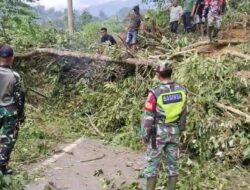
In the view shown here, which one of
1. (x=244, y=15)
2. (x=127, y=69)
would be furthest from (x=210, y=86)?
(x=244, y=15)

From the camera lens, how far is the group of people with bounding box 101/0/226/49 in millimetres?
11807

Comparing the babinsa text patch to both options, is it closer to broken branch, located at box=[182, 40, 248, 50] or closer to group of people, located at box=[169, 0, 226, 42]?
broken branch, located at box=[182, 40, 248, 50]

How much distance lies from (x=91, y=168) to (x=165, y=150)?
6.35 ft

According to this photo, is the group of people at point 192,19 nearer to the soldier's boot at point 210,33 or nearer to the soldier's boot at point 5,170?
the soldier's boot at point 210,33

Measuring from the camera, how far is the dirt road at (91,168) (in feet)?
22.9

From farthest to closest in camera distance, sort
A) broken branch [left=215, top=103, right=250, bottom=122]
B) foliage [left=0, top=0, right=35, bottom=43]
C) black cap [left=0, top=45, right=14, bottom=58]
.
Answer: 1. foliage [left=0, top=0, right=35, bottom=43]
2. broken branch [left=215, top=103, right=250, bottom=122]
3. black cap [left=0, top=45, right=14, bottom=58]

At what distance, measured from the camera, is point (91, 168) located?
25.4 feet

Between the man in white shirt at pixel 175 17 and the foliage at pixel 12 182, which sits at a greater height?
the man in white shirt at pixel 175 17

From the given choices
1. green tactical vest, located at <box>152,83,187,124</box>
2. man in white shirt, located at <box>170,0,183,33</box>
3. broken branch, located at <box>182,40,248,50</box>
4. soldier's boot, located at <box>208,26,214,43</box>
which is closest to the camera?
green tactical vest, located at <box>152,83,187,124</box>

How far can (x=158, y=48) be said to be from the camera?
39.5 ft

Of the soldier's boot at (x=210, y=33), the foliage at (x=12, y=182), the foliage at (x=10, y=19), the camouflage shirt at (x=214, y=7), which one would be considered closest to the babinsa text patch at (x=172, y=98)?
the foliage at (x=12, y=182)

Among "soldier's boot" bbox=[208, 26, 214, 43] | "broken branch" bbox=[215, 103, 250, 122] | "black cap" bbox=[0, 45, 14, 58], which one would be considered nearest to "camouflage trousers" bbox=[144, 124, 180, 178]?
"black cap" bbox=[0, 45, 14, 58]

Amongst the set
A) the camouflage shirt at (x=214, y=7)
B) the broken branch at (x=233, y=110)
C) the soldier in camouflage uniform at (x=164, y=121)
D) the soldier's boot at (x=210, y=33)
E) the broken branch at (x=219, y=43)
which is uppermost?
the camouflage shirt at (x=214, y=7)

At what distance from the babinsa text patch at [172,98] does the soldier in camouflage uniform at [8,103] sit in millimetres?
2014
